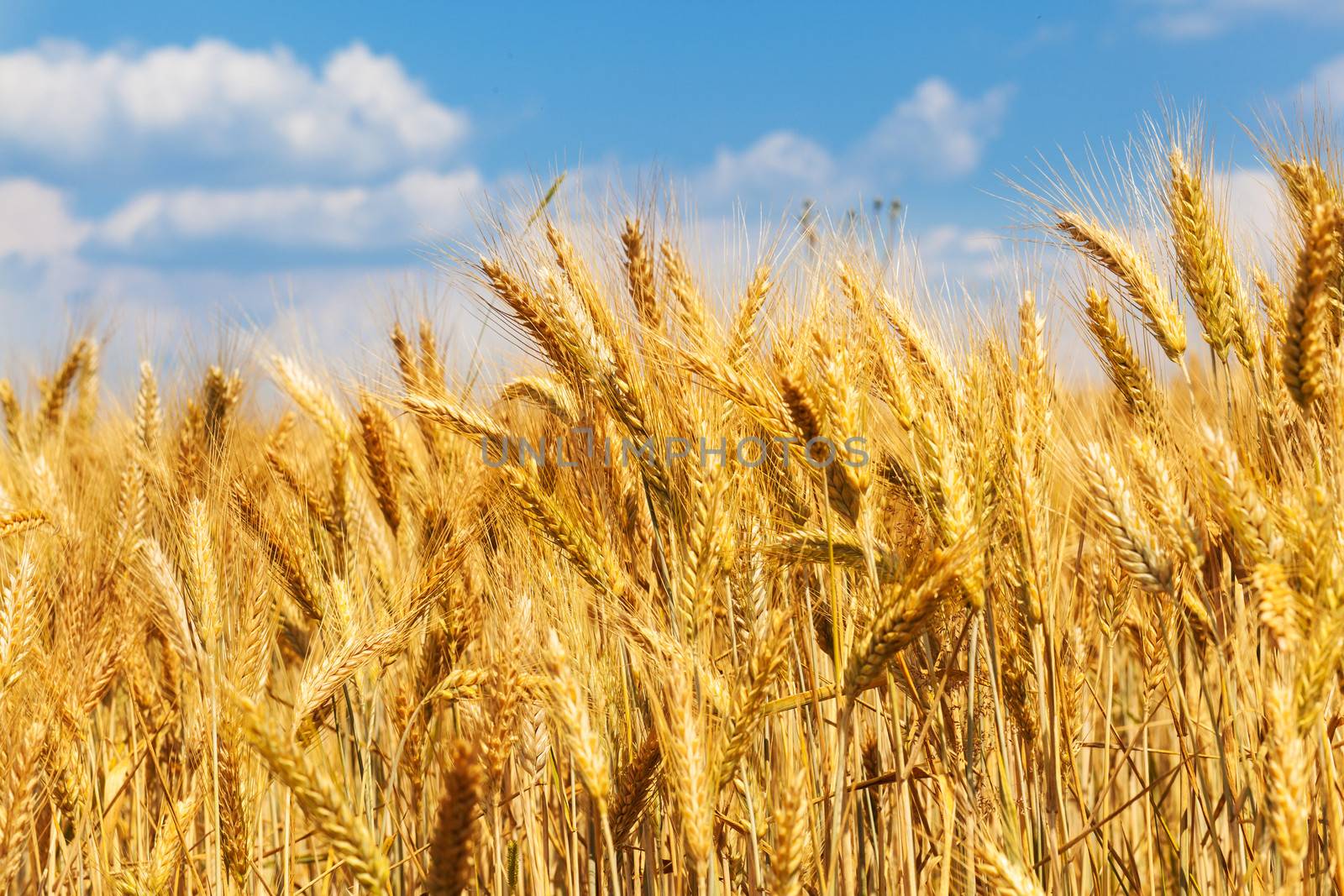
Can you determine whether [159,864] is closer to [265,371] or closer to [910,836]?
[910,836]

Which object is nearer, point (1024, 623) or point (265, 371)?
point (1024, 623)

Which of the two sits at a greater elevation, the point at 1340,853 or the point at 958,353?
the point at 958,353

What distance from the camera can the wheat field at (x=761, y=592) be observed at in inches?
59.9

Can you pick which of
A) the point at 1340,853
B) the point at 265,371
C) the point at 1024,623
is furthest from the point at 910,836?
the point at 265,371

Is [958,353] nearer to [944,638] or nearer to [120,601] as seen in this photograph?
[944,638]

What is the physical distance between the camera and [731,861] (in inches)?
92.6

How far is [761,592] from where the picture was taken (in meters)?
1.96

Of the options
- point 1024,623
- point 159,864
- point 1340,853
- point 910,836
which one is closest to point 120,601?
point 159,864

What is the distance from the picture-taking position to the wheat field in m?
1.52

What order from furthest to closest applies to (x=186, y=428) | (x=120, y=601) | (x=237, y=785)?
(x=186, y=428)
(x=120, y=601)
(x=237, y=785)

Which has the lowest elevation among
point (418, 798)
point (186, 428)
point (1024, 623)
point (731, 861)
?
point (731, 861)

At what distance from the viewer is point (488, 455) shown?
2117 millimetres

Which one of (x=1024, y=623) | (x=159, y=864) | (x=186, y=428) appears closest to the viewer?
(x=1024, y=623)

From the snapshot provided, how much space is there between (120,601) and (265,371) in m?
1.06
